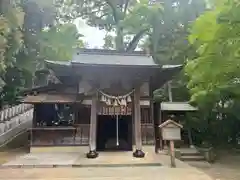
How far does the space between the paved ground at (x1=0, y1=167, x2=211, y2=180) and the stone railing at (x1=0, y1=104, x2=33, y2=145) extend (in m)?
8.62

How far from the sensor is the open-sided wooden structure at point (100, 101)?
11.1 m

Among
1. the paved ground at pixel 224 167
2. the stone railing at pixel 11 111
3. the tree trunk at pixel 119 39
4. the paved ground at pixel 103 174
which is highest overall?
the tree trunk at pixel 119 39

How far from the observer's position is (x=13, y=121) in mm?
18688

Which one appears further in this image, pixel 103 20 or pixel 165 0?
pixel 103 20

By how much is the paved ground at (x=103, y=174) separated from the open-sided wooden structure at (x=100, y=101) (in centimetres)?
223

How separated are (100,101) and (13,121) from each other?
10.2 metres

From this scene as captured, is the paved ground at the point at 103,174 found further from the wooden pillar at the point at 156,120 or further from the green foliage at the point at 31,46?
the green foliage at the point at 31,46

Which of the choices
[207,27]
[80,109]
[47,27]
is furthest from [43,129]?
[47,27]

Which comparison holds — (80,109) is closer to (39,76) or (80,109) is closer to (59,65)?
(59,65)

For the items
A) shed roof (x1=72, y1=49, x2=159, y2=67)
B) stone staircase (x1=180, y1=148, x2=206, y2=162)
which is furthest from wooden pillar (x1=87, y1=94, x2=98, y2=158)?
stone staircase (x1=180, y1=148, x2=206, y2=162)

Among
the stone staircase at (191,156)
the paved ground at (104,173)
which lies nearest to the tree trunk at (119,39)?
the stone staircase at (191,156)

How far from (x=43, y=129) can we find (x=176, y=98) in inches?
409

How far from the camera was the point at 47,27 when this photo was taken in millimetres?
20641

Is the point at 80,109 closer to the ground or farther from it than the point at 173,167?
farther from it
